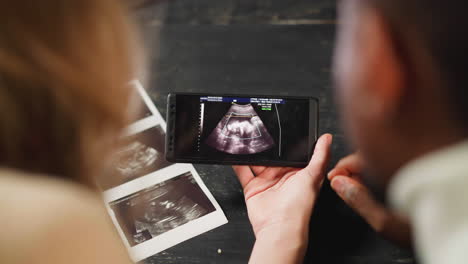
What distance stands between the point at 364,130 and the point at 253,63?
21.2 inches

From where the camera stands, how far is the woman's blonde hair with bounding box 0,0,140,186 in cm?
44

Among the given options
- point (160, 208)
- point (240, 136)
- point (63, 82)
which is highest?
point (63, 82)

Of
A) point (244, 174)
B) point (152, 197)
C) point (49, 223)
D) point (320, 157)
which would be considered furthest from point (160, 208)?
point (49, 223)

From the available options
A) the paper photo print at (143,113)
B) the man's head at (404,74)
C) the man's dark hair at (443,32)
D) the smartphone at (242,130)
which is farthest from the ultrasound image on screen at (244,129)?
the man's dark hair at (443,32)

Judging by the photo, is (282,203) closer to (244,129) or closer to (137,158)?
(244,129)

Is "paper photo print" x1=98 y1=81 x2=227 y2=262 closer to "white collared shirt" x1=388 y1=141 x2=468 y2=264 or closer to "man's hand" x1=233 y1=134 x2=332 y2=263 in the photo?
"man's hand" x1=233 y1=134 x2=332 y2=263

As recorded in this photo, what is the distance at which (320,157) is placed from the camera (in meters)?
0.87

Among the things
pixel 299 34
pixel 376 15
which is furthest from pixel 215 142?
pixel 376 15

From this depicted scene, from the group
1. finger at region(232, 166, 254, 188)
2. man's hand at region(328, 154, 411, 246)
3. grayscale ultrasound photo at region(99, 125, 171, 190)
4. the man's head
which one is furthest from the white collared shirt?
grayscale ultrasound photo at region(99, 125, 171, 190)

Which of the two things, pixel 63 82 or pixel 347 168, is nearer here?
pixel 63 82

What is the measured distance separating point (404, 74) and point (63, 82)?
0.33 m

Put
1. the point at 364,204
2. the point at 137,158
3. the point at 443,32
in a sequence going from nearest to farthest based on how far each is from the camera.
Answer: the point at 443,32 < the point at 364,204 < the point at 137,158

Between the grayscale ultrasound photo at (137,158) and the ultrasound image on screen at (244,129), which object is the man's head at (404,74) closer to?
the ultrasound image on screen at (244,129)

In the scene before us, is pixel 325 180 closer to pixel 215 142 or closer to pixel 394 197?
pixel 215 142
